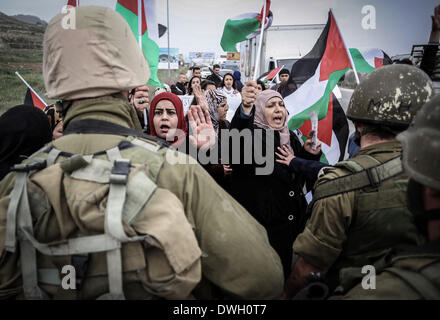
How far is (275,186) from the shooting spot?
2635 mm

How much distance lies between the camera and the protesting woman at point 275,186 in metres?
2.62

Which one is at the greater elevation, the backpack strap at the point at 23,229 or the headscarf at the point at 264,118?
the headscarf at the point at 264,118

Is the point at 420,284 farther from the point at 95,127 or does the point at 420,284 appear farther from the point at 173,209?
the point at 95,127

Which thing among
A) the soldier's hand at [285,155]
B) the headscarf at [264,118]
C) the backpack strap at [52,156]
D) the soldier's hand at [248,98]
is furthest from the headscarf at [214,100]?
the backpack strap at [52,156]

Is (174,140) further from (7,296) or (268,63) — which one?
(268,63)

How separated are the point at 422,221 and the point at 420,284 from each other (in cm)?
21

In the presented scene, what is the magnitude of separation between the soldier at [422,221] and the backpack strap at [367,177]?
0.46m

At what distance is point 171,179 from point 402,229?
1189 mm

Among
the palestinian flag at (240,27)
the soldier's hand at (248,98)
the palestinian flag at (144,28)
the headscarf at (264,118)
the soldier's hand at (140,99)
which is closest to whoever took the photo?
the headscarf at (264,118)

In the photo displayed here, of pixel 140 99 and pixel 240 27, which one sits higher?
pixel 240 27

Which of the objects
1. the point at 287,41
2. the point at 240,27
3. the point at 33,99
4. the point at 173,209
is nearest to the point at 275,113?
the point at 173,209

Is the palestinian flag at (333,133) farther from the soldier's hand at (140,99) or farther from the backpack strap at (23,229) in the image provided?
the backpack strap at (23,229)

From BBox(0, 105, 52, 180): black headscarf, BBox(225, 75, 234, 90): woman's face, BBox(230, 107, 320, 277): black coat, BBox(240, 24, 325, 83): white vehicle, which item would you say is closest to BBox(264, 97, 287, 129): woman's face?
BBox(230, 107, 320, 277): black coat

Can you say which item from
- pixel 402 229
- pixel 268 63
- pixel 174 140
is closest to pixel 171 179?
pixel 402 229
